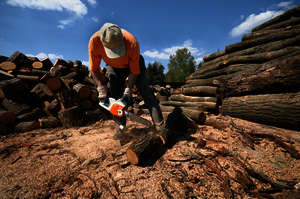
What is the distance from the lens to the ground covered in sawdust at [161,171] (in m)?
1.16

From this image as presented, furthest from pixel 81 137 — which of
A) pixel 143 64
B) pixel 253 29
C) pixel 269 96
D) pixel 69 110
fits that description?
pixel 253 29

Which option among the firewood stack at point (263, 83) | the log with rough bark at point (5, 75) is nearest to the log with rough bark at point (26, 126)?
the log with rough bark at point (5, 75)

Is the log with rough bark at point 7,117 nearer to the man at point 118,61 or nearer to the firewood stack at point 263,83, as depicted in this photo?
the man at point 118,61

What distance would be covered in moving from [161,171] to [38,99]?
154 inches

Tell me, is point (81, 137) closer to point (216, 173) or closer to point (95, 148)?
point (95, 148)

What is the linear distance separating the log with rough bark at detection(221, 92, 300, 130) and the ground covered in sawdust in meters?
0.63

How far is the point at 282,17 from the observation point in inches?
202

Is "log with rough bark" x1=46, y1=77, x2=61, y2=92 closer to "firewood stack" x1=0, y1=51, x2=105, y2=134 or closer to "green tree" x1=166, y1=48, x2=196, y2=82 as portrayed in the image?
"firewood stack" x1=0, y1=51, x2=105, y2=134

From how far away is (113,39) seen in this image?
156 centimetres

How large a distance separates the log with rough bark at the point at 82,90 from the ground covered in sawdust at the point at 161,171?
5.54 feet

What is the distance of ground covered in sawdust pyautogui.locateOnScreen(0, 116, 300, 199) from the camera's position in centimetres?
116

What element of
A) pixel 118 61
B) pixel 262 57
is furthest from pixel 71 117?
pixel 262 57

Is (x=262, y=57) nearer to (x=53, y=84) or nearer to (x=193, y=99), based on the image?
(x=193, y=99)

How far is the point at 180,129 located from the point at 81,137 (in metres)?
2.04
